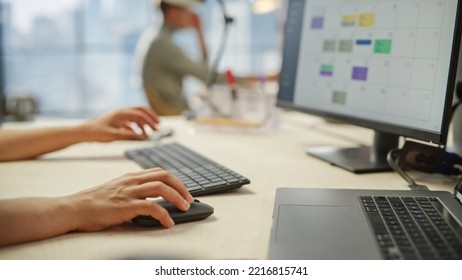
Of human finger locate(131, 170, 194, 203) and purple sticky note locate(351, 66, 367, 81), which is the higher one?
purple sticky note locate(351, 66, 367, 81)

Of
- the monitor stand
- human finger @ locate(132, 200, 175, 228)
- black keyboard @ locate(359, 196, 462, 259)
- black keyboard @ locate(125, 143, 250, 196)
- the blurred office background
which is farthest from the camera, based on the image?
the blurred office background

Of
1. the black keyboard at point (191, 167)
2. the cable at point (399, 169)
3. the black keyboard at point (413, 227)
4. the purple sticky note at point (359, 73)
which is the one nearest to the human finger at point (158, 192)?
the black keyboard at point (191, 167)

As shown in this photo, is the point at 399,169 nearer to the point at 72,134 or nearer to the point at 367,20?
the point at 367,20

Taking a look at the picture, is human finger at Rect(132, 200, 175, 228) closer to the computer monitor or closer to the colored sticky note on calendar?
the computer monitor

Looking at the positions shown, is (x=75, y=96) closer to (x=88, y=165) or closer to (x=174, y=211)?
(x=88, y=165)

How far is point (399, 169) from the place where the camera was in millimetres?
972

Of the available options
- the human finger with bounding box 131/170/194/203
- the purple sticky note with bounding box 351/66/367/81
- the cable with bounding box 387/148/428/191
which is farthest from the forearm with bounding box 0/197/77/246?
the purple sticky note with bounding box 351/66/367/81

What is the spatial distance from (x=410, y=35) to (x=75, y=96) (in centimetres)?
371

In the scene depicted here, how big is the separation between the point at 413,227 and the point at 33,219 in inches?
19.3

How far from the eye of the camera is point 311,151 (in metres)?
1.19

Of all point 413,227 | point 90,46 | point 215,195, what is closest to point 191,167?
point 215,195

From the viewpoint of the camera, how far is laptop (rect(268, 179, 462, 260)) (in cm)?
58

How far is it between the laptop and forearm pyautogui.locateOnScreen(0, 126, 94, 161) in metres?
0.57
